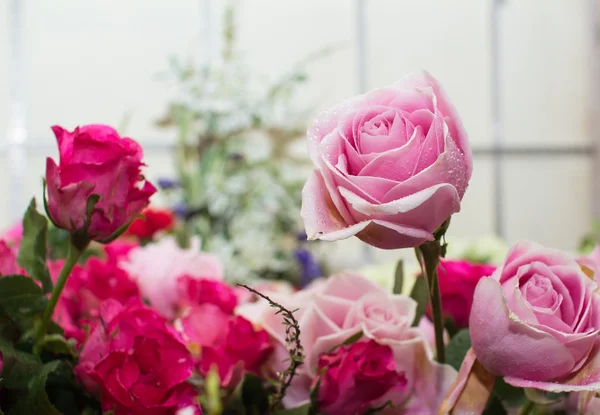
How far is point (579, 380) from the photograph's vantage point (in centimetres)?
29

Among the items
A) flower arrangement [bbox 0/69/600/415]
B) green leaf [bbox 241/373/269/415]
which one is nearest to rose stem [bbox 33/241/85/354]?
flower arrangement [bbox 0/69/600/415]

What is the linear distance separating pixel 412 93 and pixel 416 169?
0.15 feet

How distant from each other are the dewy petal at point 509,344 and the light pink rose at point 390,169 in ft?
0.16

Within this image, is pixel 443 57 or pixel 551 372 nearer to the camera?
pixel 551 372

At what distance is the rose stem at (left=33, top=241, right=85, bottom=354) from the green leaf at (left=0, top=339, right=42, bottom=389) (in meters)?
0.01

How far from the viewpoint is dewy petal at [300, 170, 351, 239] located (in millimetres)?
273

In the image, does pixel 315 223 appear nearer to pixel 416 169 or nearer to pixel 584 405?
pixel 416 169

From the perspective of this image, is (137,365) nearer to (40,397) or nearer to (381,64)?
(40,397)

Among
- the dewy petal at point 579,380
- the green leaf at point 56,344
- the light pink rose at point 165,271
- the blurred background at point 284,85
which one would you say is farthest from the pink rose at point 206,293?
the blurred background at point 284,85

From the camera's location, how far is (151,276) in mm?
497

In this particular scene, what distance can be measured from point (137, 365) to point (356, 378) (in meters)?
0.12

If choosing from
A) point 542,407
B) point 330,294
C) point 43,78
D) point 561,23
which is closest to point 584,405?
point 542,407

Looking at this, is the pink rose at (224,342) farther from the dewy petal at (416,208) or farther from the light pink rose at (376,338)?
the dewy petal at (416,208)

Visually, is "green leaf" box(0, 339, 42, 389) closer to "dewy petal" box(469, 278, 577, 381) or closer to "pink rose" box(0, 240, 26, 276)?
"pink rose" box(0, 240, 26, 276)
